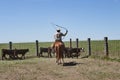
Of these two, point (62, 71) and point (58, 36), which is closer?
point (62, 71)

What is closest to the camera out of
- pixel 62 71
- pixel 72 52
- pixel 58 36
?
pixel 62 71

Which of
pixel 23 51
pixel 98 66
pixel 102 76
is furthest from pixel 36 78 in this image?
pixel 23 51

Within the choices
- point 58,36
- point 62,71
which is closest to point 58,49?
point 58,36

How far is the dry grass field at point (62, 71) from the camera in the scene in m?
16.0

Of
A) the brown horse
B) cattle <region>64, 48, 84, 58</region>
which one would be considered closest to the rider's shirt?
the brown horse

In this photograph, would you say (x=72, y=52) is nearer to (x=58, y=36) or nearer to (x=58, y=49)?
(x=58, y=49)

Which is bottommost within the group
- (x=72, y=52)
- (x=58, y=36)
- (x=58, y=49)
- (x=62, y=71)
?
(x=62, y=71)

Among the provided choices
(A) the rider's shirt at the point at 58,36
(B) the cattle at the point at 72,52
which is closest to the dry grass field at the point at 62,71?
(A) the rider's shirt at the point at 58,36

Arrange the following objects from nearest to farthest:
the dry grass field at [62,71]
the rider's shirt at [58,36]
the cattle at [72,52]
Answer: the dry grass field at [62,71] < the rider's shirt at [58,36] < the cattle at [72,52]

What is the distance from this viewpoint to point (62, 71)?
57.7 feet

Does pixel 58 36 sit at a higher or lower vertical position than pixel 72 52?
higher

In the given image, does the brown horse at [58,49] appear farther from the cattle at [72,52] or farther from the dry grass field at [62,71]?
the cattle at [72,52]

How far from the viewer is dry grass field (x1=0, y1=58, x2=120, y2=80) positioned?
1605 cm

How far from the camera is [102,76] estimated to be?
1625 centimetres
